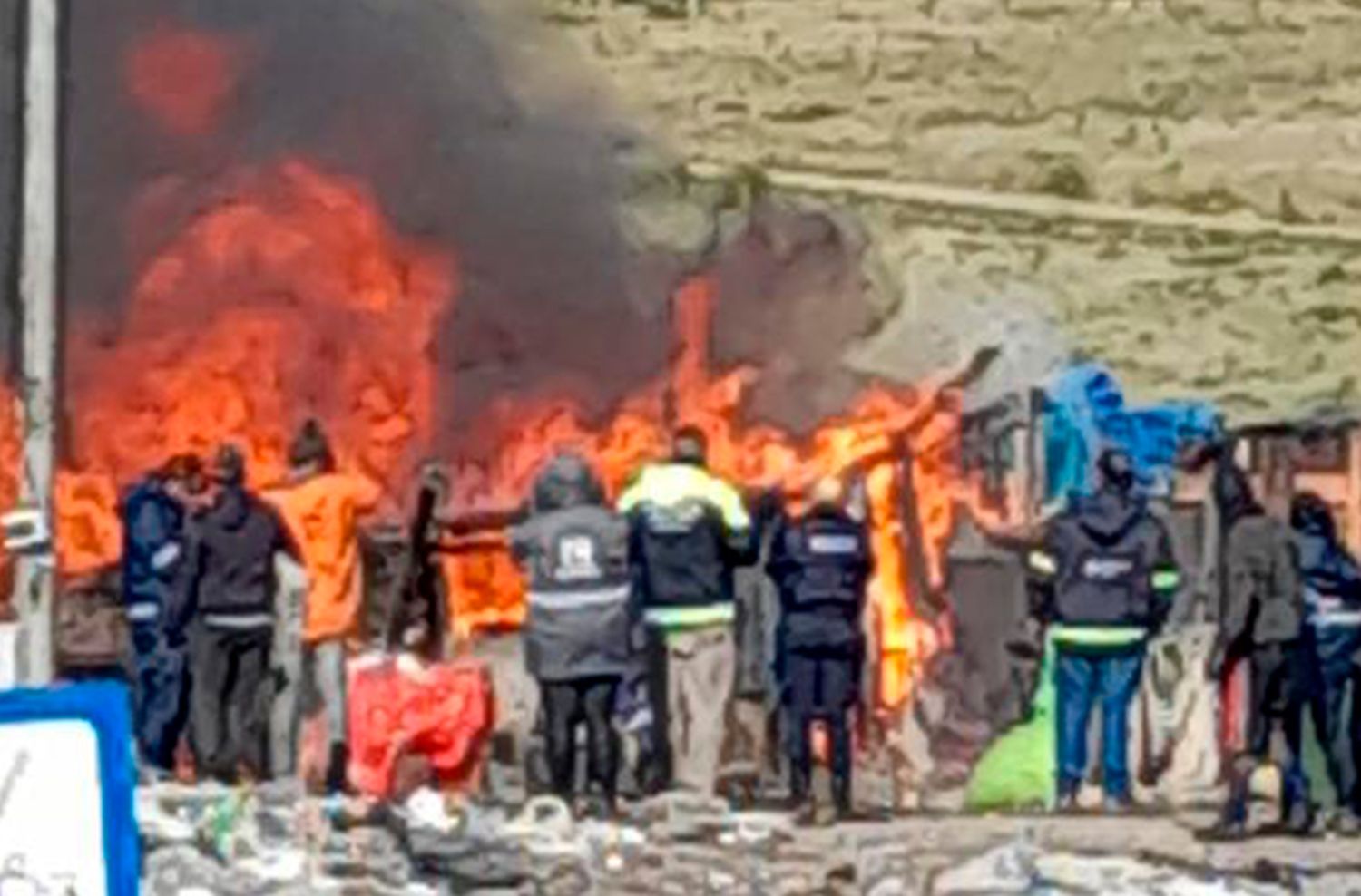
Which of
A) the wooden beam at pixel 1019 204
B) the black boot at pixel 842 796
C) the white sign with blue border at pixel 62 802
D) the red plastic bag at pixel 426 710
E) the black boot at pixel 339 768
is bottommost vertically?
the black boot at pixel 842 796

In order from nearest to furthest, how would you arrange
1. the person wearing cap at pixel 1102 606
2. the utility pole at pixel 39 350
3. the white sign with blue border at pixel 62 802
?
the white sign with blue border at pixel 62 802 < the utility pole at pixel 39 350 < the person wearing cap at pixel 1102 606

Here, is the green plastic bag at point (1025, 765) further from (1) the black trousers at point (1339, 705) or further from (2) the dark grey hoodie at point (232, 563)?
(2) the dark grey hoodie at point (232, 563)

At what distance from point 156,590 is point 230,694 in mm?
261

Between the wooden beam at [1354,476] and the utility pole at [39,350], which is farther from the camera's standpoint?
the wooden beam at [1354,476]

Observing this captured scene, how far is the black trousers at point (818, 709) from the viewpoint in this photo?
645 centimetres

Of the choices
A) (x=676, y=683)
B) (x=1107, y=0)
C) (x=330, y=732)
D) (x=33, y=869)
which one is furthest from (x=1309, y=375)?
(x=33, y=869)

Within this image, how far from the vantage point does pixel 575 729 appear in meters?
6.45

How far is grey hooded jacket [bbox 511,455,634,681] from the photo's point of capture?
6.43 m

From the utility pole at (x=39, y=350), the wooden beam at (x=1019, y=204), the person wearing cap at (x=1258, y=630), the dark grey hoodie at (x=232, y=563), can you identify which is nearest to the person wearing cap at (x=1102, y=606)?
the person wearing cap at (x=1258, y=630)

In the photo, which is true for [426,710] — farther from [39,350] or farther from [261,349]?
[39,350]

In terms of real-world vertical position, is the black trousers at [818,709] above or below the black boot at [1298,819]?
above

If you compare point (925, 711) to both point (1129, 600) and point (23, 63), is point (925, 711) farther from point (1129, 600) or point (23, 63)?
point (23, 63)

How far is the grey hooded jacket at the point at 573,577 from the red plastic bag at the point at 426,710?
142 millimetres

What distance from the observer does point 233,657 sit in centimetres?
643
